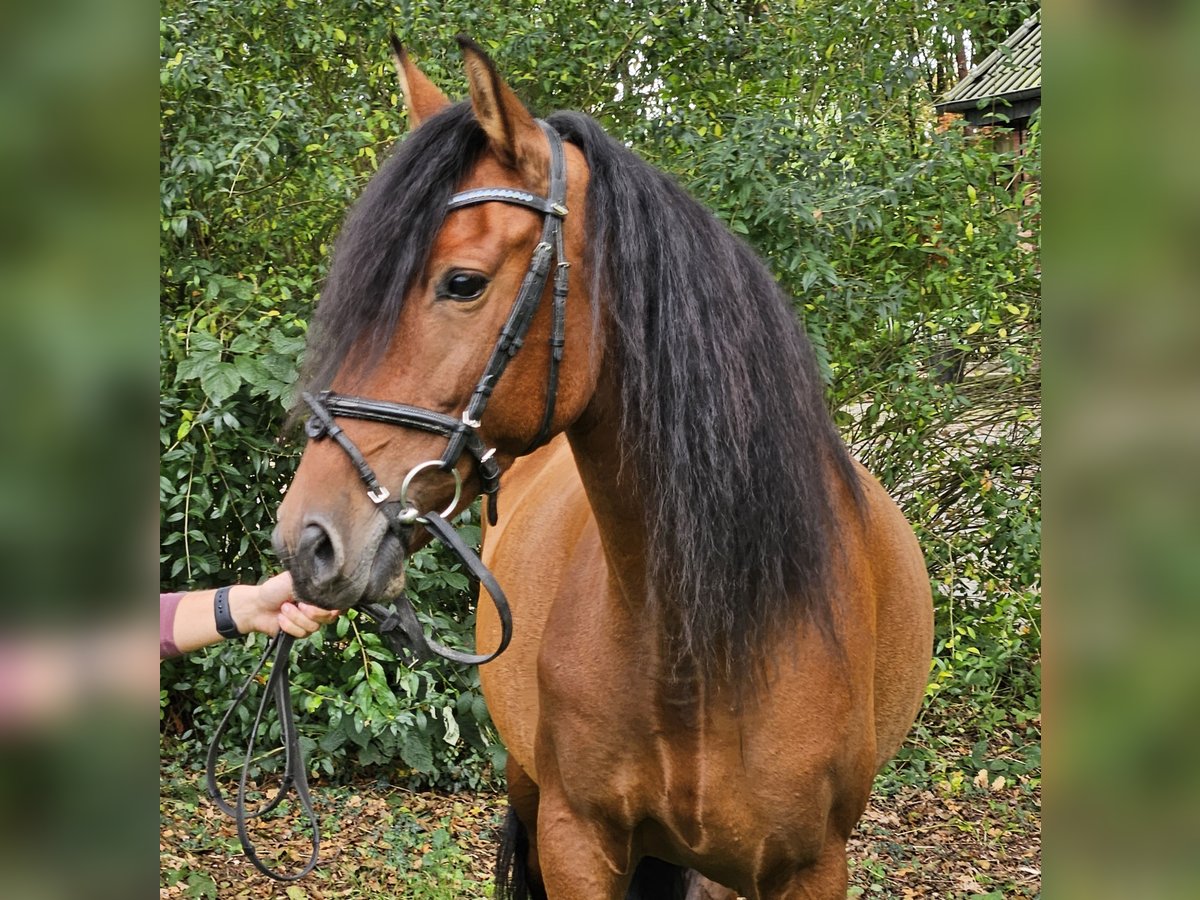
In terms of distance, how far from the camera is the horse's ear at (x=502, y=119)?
156 centimetres

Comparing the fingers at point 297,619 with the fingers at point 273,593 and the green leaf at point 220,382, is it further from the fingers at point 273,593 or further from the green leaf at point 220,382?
the green leaf at point 220,382

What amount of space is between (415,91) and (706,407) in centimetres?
84

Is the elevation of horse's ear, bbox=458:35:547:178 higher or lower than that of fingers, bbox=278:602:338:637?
higher

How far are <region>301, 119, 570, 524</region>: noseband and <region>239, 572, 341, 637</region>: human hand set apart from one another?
0.44 m

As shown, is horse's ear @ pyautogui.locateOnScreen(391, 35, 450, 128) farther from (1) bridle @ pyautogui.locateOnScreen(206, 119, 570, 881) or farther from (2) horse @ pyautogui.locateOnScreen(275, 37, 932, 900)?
(1) bridle @ pyautogui.locateOnScreen(206, 119, 570, 881)

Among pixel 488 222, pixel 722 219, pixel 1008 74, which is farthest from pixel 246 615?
pixel 1008 74

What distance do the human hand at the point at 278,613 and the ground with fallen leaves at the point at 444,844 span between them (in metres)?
2.33

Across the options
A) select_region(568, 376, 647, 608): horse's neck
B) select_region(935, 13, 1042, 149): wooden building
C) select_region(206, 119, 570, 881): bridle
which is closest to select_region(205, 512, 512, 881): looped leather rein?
select_region(206, 119, 570, 881): bridle

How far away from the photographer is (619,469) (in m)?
1.79

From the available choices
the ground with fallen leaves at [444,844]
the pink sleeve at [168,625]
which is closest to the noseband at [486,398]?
the pink sleeve at [168,625]

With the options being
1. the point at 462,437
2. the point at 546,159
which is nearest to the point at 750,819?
the point at 462,437

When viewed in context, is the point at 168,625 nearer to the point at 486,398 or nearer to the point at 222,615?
the point at 222,615

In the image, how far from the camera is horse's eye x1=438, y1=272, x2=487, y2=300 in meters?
1.57

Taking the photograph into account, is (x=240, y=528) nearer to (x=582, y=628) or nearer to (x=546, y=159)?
(x=582, y=628)
